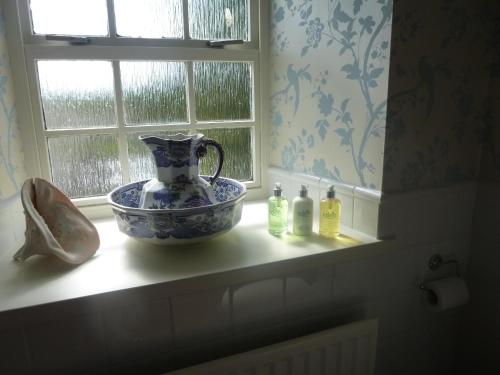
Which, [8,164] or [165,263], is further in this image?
[8,164]

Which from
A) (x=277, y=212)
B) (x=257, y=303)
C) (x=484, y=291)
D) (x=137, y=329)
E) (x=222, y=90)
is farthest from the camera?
(x=222, y=90)

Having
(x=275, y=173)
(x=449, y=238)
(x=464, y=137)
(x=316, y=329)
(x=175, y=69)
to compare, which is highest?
(x=175, y=69)

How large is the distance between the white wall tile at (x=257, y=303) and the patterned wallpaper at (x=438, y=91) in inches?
14.2

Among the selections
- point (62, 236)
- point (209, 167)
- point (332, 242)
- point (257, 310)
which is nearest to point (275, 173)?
point (209, 167)

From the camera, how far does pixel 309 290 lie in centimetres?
91

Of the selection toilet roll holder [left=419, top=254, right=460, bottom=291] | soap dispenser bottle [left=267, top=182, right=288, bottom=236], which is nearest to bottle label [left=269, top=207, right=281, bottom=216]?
soap dispenser bottle [left=267, top=182, right=288, bottom=236]

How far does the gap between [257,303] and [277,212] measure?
9.2 inches

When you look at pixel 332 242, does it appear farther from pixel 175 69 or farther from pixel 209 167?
pixel 175 69

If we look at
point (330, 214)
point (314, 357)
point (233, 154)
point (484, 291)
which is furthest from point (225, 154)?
point (484, 291)

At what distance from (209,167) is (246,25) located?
0.47 m

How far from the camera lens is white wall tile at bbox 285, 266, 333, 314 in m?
0.89

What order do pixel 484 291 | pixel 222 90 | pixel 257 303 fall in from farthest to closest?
pixel 222 90 → pixel 484 291 → pixel 257 303

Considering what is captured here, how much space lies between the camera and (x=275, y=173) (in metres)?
1.25

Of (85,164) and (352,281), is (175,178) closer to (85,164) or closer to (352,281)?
(85,164)
